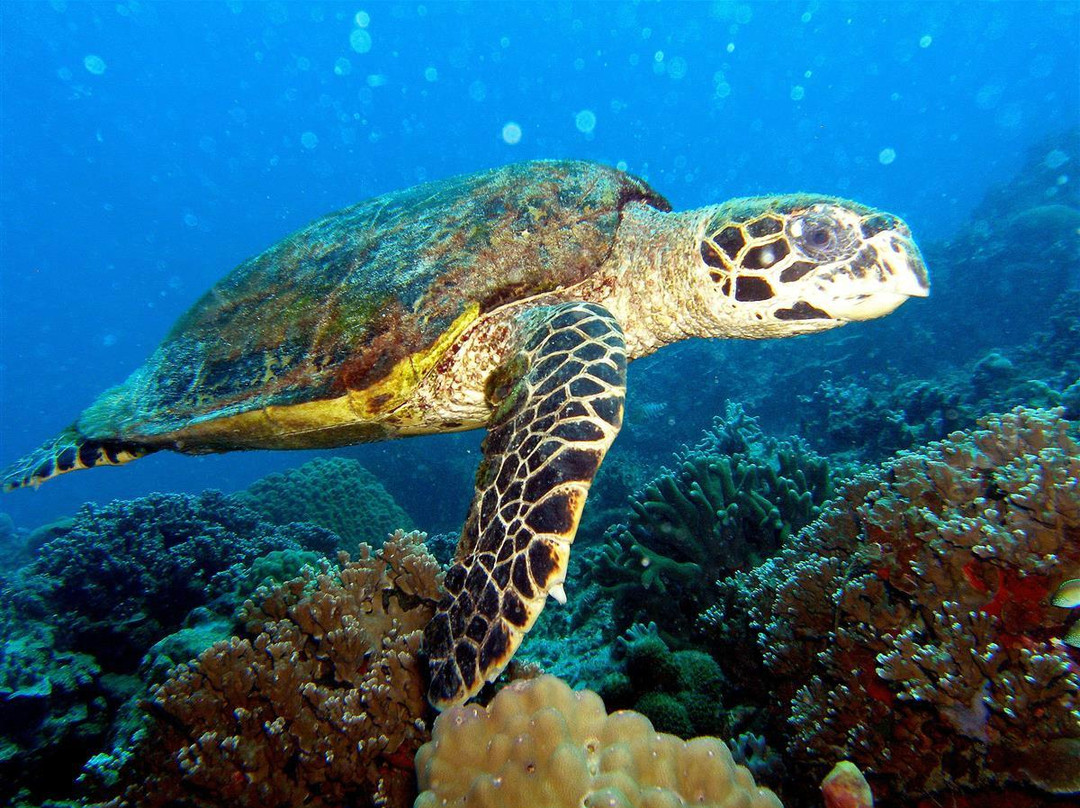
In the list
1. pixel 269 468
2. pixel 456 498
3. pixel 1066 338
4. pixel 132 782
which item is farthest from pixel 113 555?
pixel 269 468

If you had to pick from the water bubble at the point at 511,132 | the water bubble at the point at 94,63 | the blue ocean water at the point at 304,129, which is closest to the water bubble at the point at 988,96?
the blue ocean water at the point at 304,129

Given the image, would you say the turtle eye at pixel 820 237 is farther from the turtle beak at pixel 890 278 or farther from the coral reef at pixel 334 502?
the coral reef at pixel 334 502

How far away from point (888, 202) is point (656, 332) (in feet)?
260

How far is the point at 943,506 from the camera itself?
241 centimetres

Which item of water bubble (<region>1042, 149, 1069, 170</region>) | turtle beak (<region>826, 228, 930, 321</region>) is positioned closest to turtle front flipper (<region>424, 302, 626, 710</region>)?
turtle beak (<region>826, 228, 930, 321</region>)

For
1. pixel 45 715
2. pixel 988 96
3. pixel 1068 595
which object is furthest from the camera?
pixel 988 96

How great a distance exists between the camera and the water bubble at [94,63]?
8775 centimetres

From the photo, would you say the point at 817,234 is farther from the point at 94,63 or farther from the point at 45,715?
the point at 94,63

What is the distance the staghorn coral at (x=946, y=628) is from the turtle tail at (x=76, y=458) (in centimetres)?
445

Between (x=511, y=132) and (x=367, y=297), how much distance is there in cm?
10628

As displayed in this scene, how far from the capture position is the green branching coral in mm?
4035

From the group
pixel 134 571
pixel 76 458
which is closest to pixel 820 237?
pixel 76 458

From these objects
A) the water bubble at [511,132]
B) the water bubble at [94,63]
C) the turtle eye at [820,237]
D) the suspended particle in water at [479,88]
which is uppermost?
the water bubble at [94,63]

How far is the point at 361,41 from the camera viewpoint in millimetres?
103562
